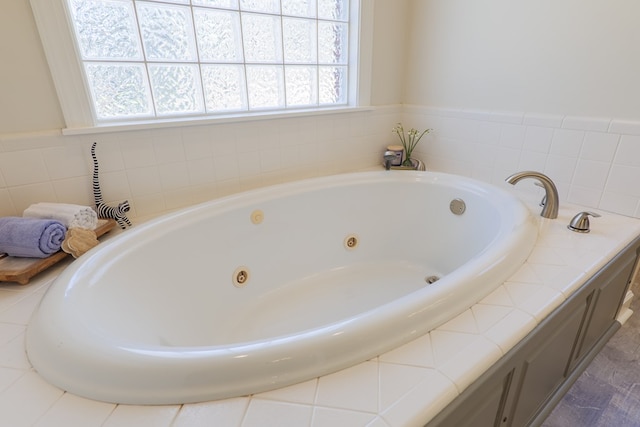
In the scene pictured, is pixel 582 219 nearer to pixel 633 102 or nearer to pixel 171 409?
pixel 633 102

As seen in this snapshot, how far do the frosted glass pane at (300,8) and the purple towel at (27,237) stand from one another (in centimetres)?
136

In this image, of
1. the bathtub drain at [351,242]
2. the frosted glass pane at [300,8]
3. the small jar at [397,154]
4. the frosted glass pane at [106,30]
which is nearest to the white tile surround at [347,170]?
the small jar at [397,154]

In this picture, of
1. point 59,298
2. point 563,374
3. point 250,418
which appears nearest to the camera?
point 250,418

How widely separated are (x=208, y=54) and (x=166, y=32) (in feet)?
0.58

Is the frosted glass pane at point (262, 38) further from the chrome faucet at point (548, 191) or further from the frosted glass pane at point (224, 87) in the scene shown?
the chrome faucet at point (548, 191)

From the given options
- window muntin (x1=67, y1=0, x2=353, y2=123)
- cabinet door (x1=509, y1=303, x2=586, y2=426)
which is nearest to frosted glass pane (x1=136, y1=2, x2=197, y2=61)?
window muntin (x1=67, y1=0, x2=353, y2=123)

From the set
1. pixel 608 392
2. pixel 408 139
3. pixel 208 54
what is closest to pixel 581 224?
pixel 608 392

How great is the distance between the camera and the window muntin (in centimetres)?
126

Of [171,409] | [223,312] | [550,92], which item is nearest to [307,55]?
[550,92]

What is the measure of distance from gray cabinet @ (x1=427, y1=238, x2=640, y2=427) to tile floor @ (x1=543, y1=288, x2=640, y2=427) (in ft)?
0.14

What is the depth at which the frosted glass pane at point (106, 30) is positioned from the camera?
1.18 metres

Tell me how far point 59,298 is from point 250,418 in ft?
1.89

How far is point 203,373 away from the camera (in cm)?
61

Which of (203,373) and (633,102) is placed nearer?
(203,373)
